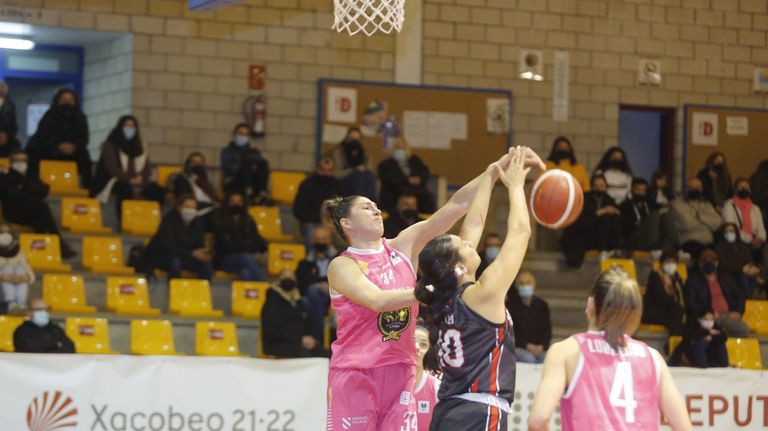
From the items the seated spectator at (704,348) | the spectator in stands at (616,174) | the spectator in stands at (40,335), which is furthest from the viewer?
the spectator in stands at (616,174)

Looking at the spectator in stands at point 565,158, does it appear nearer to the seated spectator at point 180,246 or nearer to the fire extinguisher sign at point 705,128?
the fire extinguisher sign at point 705,128

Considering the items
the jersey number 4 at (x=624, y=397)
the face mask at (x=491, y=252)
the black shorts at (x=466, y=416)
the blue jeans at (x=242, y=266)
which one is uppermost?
the jersey number 4 at (x=624, y=397)

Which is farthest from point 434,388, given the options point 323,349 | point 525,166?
point 323,349

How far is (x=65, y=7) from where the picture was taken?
1559 cm

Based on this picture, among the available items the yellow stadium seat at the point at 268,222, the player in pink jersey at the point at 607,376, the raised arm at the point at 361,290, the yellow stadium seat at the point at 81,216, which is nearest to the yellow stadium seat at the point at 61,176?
the yellow stadium seat at the point at 81,216

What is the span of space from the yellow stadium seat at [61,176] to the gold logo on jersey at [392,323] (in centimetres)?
931

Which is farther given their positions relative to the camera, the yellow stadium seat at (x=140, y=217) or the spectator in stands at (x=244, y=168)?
the spectator in stands at (x=244, y=168)

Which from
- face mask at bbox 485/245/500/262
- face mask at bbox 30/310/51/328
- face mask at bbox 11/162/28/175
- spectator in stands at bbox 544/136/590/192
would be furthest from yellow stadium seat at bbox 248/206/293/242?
face mask at bbox 30/310/51/328

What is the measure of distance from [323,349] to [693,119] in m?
8.30

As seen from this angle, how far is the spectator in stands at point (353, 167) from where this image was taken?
15094mm

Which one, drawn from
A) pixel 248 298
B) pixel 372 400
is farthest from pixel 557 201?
pixel 248 298

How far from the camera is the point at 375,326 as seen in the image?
6.21 metres

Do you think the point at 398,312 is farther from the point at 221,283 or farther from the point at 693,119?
the point at 693,119

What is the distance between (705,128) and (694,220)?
300 centimetres
